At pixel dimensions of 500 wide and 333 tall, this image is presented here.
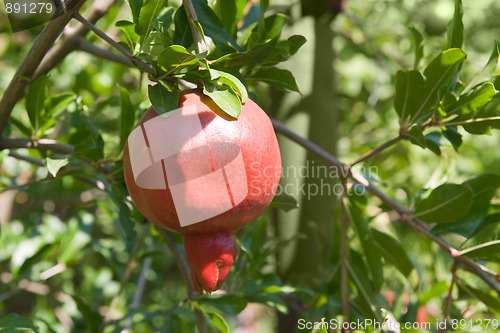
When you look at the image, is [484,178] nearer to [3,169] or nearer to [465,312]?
[465,312]

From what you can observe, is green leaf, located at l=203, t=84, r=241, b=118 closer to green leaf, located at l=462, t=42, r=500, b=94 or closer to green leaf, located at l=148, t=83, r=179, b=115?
green leaf, located at l=148, t=83, r=179, b=115

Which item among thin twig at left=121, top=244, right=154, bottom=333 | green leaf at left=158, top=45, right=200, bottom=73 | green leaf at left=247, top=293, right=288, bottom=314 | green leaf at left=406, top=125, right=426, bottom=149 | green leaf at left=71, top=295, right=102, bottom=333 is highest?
green leaf at left=158, top=45, right=200, bottom=73

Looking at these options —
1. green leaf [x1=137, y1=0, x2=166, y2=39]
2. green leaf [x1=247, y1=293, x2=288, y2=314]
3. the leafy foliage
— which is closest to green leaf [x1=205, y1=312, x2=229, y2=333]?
the leafy foliage

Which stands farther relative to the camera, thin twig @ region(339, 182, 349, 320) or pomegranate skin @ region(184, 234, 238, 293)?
thin twig @ region(339, 182, 349, 320)

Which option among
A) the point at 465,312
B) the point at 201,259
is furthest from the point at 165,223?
the point at 465,312

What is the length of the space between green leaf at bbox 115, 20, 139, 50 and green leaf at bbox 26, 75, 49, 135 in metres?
0.22

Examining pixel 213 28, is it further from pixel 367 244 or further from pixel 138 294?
pixel 138 294

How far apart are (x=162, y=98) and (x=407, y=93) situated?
1.15 ft

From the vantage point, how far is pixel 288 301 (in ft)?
3.30

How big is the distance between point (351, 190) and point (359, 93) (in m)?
1.02

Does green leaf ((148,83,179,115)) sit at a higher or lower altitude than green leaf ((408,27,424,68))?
higher

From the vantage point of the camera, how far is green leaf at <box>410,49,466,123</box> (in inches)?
25.8

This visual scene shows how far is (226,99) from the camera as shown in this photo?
0.49m

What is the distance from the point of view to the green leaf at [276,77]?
0.66 m
